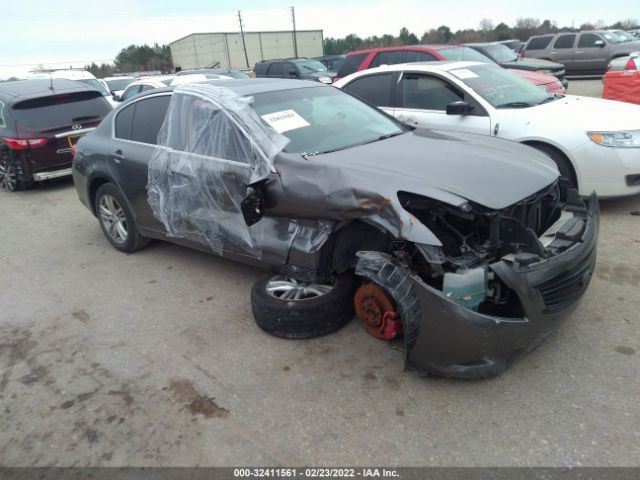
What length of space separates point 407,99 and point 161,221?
3438 millimetres

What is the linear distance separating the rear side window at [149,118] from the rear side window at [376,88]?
2.85 m

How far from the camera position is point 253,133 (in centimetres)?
350

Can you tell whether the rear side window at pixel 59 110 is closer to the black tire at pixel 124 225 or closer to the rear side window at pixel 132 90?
the rear side window at pixel 132 90

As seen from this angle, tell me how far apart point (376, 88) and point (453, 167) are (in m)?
3.68

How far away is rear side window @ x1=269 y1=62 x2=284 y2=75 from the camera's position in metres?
16.3

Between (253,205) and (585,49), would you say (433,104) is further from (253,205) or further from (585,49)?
(585,49)

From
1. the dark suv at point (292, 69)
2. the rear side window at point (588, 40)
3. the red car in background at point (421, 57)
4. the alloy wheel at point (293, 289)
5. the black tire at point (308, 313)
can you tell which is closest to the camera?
the black tire at point (308, 313)

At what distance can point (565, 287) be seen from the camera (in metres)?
2.66

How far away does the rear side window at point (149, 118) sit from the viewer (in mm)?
4418

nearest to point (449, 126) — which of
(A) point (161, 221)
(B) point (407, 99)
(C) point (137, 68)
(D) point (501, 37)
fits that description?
(B) point (407, 99)

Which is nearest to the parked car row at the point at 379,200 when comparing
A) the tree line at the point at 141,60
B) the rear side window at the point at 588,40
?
the rear side window at the point at 588,40

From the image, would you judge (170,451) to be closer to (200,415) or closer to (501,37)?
(200,415)

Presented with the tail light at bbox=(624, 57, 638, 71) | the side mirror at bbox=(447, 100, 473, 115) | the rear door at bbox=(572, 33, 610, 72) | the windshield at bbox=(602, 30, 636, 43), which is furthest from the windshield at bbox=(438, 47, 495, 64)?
the windshield at bbox=(602, 30, 636, 43)

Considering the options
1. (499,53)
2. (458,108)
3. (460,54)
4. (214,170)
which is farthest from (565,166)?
(499,53)
